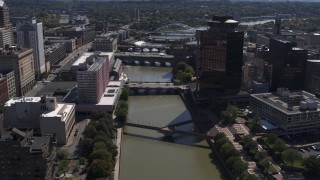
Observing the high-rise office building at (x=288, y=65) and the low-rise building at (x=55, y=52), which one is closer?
the high-rise office building at (x=288, y=65)

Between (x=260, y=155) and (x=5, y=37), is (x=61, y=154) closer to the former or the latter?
(x=260, y=155)

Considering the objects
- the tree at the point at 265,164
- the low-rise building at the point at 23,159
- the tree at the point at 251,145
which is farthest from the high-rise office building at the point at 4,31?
the tree at the point at 265,164

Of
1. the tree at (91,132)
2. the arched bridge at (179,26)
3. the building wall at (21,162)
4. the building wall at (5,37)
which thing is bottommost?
the tree at (91,132)

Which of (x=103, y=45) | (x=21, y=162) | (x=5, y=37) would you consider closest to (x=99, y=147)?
(x=21, y=162)

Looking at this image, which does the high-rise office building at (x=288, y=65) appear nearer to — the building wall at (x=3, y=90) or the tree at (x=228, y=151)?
the tree at (x=228, y=151)

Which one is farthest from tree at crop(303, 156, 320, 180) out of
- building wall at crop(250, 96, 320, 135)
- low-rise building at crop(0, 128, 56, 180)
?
low-rise building at crop(0, 128, 56, 180)
